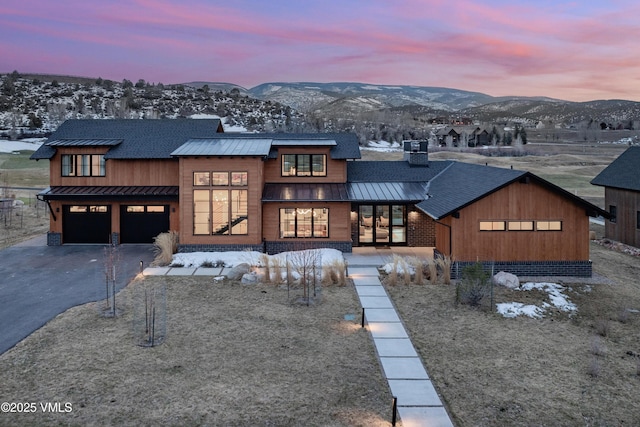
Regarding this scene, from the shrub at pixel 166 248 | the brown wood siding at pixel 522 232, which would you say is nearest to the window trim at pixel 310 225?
the shrub at pixel 166 248

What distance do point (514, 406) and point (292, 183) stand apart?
16906 mm

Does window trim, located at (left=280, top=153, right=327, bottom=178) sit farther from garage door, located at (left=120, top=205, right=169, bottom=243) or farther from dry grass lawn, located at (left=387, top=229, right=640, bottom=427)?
dry grass lawn, located at (left=387, top=229, right=640, bottom=427)

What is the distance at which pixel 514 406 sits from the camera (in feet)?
27.7

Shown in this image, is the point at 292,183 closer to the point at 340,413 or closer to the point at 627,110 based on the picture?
the point at 340,413

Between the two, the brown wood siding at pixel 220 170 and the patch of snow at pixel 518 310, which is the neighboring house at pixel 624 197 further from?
the brown wood siding at pixel 220 170

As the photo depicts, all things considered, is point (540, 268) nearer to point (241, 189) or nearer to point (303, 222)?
point (303, 222)

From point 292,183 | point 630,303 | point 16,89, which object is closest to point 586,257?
point 630,303

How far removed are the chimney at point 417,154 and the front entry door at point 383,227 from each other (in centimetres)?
418

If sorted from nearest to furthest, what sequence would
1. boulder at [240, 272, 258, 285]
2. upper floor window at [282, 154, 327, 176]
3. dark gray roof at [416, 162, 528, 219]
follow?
boulder at [240, 272, 258, 285], dark gray roof at [416, 162, 528, 219], upper floor window at [282, 154, 327, 176]

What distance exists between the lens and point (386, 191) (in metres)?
23.2

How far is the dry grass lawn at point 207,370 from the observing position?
799 cm

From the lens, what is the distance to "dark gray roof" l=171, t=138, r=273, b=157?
21.2 m

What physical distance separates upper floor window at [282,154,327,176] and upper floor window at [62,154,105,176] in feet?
32.0

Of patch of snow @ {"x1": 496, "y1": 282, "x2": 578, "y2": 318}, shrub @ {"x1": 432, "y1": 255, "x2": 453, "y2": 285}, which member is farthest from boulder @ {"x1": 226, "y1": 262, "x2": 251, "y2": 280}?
patch of snow @ {"x1": 496, "y1": 282, "x2": 578, "y2": 318}
